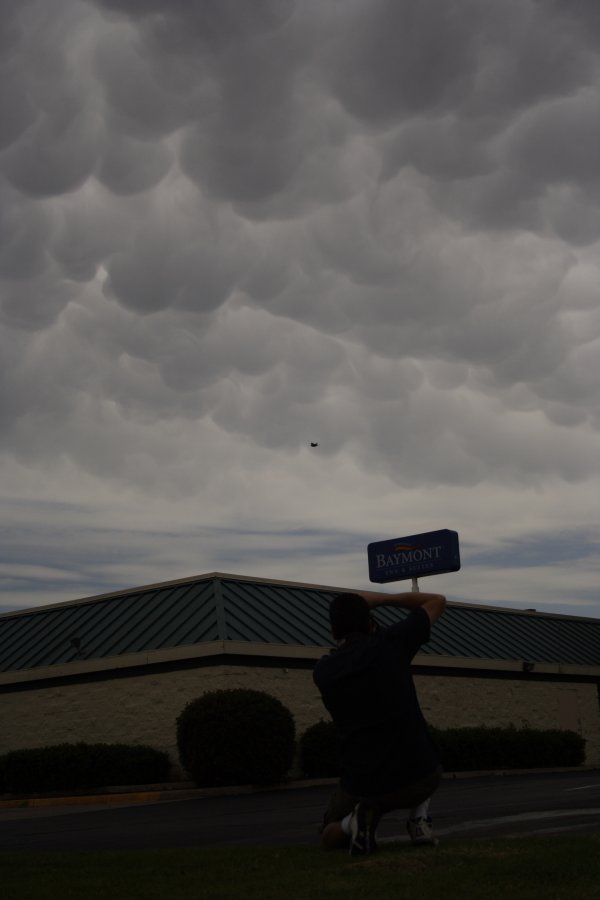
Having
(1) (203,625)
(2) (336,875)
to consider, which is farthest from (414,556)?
(2) (336,875)

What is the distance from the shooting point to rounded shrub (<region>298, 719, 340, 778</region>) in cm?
2392

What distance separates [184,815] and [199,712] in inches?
277

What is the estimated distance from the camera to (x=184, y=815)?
15.2 metres

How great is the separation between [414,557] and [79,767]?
41.3 ft

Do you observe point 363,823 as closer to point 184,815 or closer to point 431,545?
point 184,815

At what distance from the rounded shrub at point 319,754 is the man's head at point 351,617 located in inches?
714

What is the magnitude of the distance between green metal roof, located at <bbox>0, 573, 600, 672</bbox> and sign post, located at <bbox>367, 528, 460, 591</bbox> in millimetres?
1615

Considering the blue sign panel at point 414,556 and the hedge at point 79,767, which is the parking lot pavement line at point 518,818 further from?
the blue sign panel at point 414,556

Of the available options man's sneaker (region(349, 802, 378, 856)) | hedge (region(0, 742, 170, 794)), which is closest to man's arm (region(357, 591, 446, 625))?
man's sneaker (region(349, 802, 378, 856))

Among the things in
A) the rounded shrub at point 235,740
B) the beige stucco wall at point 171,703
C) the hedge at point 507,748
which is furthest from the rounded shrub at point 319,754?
the hedge at point 507,748

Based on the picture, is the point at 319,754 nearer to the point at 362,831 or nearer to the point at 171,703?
the point at 171,703

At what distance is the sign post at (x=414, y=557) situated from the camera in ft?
98.6

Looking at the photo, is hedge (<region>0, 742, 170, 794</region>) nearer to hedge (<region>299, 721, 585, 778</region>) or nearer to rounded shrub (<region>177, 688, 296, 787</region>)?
rounded shrub (<region>177, 688, 296, 787</region>)

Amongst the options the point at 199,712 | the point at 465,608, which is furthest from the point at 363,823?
the point at 465,608
